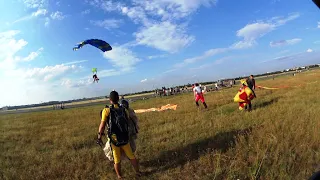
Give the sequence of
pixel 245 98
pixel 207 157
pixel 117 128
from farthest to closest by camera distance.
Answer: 1. pixel 245 98
2. pixel 207 157
3. pixel 117 128

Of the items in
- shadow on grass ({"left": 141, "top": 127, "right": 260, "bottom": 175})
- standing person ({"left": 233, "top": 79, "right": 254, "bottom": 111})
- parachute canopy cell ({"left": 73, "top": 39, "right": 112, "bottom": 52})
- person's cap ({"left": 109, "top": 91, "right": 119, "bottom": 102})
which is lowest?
shadow on grass ({"left": 141, "top": 127, "right": 260, "bottom": 175})

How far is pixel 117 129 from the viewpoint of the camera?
697 centimetres

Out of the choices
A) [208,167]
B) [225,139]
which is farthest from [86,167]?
[225,139]

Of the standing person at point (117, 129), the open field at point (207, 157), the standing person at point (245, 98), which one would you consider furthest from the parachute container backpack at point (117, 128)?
the standing person at point (245, 98)

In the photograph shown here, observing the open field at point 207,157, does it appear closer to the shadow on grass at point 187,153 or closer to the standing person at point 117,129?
the shadow on grass at point 187,153

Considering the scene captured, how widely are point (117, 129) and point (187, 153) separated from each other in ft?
7.87

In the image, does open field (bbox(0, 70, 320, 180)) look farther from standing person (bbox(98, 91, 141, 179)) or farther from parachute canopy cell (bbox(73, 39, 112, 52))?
parachute canopy cell (bbox(73, 39, 112, 52))

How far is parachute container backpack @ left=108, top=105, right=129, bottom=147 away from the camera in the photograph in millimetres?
6965

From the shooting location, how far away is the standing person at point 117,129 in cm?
697

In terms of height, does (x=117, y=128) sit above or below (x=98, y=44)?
below

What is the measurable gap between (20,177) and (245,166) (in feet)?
18.4

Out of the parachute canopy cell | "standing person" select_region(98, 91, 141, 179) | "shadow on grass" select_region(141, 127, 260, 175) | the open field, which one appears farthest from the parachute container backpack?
the parachute canopy cell

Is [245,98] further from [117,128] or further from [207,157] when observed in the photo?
[117,128]

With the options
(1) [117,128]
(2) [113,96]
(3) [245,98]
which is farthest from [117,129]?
(3) [245,98]
